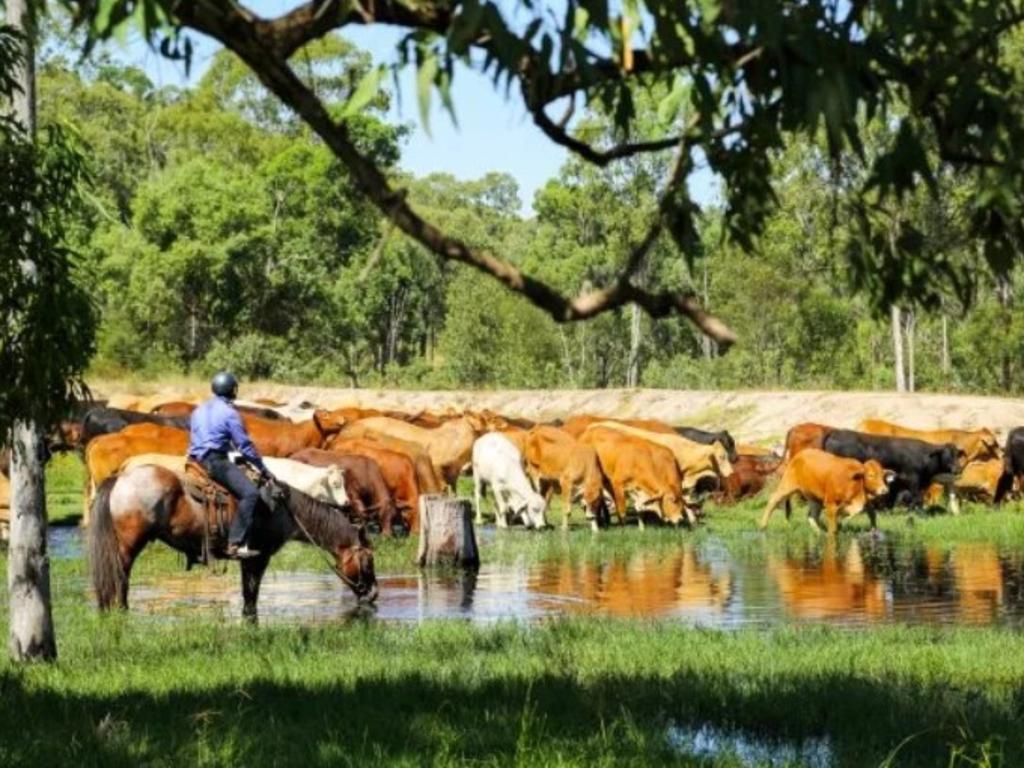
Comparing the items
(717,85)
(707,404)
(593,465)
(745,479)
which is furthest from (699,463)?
(717,85)

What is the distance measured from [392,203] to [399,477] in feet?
71.4

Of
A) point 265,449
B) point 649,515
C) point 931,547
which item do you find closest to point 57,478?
point 265,449

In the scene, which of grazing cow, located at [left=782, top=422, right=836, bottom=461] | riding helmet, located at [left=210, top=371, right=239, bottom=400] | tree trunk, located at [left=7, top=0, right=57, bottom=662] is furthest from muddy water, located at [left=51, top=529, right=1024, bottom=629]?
grazing cow, located at [left=782, top=422, right=836, bottom=461]

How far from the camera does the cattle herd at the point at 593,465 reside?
2720 centimetres

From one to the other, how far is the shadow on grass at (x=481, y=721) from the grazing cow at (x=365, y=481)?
1372 centimetres

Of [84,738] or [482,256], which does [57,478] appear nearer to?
[84,738]

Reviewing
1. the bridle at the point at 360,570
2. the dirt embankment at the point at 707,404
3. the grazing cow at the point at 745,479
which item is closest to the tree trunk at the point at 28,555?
the bridle at the point at 360,570

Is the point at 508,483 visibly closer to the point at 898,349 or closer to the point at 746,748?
the point at 746,748

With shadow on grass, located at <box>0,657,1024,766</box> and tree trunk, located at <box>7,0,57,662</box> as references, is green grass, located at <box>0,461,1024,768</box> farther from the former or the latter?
tree trunk, located at <box>7,0,57,662</box>

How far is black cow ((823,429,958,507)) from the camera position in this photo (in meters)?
33.2

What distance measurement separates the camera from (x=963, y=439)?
38.7 meters

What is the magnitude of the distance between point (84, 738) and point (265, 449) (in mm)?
23298

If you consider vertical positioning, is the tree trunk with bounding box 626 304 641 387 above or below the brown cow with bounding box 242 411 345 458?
above

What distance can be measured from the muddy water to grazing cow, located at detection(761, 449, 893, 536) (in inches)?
111
